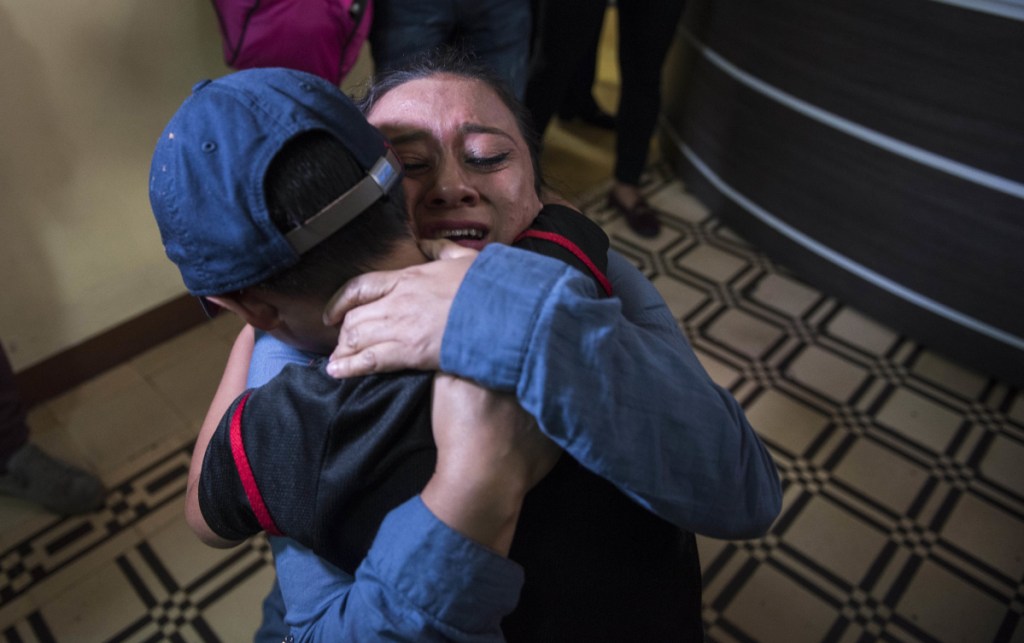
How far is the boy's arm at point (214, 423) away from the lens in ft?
2.37

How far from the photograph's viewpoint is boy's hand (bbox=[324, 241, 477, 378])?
1.83 ft

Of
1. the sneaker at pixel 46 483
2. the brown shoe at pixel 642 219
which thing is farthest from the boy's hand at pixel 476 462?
the brown shoe at pixel 642 219

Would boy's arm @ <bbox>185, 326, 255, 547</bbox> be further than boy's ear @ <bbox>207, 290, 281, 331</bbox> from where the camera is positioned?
Yes

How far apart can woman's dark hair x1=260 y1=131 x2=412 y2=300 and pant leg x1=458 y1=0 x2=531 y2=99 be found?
1.29 m

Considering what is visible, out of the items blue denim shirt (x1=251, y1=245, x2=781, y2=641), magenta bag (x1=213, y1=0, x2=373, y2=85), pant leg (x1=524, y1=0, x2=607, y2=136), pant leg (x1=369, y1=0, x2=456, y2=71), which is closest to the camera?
blue denim shirt (x1=251, y1=245, x2=781, y2=641)

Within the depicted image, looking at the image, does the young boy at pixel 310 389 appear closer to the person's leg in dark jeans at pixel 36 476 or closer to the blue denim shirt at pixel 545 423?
the blue denim shirt at pixel 545 423

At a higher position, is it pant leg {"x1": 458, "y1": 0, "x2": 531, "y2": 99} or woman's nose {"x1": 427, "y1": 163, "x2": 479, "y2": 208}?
woman's nose {"x1": 427, "y1": 163, "x2": 479, "y2": 208}

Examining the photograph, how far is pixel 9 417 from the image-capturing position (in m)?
1.52

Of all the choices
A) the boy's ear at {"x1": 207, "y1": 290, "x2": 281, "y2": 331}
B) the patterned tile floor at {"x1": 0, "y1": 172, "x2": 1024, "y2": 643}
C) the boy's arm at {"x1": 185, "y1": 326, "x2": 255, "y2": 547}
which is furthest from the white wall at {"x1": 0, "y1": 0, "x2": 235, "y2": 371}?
the boy's ear at {"x1": 207, "y1": 290, "x2": 281, "y2": 331}

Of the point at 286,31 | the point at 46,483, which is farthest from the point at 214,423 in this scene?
the point at 46,483

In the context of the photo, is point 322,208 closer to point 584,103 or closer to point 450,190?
point 450,190

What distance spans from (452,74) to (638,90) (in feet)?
5.43

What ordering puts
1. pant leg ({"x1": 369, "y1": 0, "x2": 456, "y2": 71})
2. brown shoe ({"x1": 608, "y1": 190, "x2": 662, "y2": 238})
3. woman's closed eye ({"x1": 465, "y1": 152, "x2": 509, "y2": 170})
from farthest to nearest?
brown shoe ({"x1": 608, "y1": 190, "x2": 662, "y2": 238}) → pant leg ({"x1": 369, "y1": 0, "x2": 456, "y2": 71}) → woman's closed eye ({"x1": 465, "y1": 152, "x2": 509, "y2": 170})

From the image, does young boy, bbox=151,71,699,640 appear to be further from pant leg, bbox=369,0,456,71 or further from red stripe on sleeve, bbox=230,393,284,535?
pant leg, bbox=369,0,456,71
